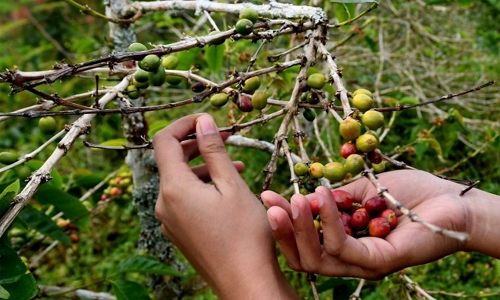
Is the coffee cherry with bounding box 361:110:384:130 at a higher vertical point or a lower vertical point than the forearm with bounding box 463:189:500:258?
higher

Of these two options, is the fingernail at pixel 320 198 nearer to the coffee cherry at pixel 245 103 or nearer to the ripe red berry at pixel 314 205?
the ripe red berry at pixel 314 205

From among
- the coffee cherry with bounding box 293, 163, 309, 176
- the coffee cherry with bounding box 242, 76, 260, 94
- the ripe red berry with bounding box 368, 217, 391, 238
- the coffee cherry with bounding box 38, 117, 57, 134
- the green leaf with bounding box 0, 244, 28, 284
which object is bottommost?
the ripe red berry with bounding box 368, 217, 391, 238

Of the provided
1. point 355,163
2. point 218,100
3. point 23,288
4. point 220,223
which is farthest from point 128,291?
point 355,163

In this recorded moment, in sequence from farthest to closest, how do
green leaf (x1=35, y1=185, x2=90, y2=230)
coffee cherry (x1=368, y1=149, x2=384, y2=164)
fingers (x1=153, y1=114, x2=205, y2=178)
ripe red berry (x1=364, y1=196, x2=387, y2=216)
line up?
green leaf (x1=35, y1=185, x2=90, y2=230) → fingers (x1=153, y1=114, x2=205, y2=178) → ripe red berry (x1=364, y1=196, x2=387, y2=216) → coffee cherry (x1=368, y1=149, x2=384, y2=164)

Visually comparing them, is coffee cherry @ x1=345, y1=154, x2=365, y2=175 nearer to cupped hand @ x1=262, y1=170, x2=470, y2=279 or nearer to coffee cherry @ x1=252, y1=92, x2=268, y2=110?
cupped hand @ x1=262, y1=170, x2=470, y2=279

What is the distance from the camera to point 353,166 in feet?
3.21

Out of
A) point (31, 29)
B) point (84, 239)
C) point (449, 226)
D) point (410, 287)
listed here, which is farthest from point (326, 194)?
point (31, 29)

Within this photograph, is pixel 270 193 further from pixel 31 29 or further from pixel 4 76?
pixel 31 29

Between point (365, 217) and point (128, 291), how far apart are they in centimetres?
108

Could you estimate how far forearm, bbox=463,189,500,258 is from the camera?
1.18 meters

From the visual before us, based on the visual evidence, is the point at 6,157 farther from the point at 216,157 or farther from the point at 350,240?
the point at 350,240

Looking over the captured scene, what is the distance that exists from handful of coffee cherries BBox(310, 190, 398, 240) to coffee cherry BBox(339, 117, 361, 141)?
0.17 metres

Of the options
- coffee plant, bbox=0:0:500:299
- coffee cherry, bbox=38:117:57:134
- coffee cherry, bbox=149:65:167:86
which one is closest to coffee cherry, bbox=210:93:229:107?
coffee plant, bbox=0:0:500:299

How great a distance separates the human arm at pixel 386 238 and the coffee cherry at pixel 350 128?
6.0 inches
